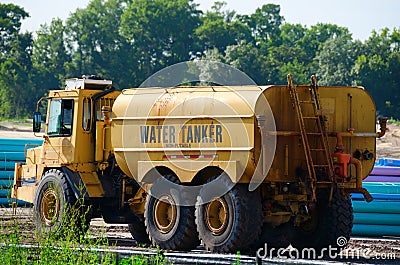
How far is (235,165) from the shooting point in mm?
16234

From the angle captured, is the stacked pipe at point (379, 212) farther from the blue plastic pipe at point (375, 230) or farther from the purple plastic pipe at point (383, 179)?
the purple plastic pipe at point (383, 179)

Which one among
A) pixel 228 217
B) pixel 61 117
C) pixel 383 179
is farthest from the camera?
pixel 383 179

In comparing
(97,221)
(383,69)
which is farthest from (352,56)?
(97,221)

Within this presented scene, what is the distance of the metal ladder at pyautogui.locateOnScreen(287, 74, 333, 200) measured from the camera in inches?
640

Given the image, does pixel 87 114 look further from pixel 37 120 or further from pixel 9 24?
pixel 9 24

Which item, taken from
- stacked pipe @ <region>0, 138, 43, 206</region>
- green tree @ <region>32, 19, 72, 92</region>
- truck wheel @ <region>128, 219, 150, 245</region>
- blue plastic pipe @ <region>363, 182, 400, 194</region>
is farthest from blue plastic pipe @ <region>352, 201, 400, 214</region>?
green tree @ <region>32, 19, 72, 92</region>

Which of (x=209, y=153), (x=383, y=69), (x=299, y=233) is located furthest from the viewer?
(x=383, y=69)

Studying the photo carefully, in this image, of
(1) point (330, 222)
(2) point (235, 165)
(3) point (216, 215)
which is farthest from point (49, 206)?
(1) point (330, 222)

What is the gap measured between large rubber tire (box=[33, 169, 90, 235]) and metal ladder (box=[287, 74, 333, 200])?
15.4ft

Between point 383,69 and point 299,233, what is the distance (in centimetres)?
6963

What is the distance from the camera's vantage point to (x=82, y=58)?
98.1 meters

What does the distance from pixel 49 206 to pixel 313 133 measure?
18.5 ft

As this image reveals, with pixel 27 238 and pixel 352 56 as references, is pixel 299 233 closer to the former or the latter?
pixel 27 238

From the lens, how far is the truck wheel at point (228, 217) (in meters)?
16.1
